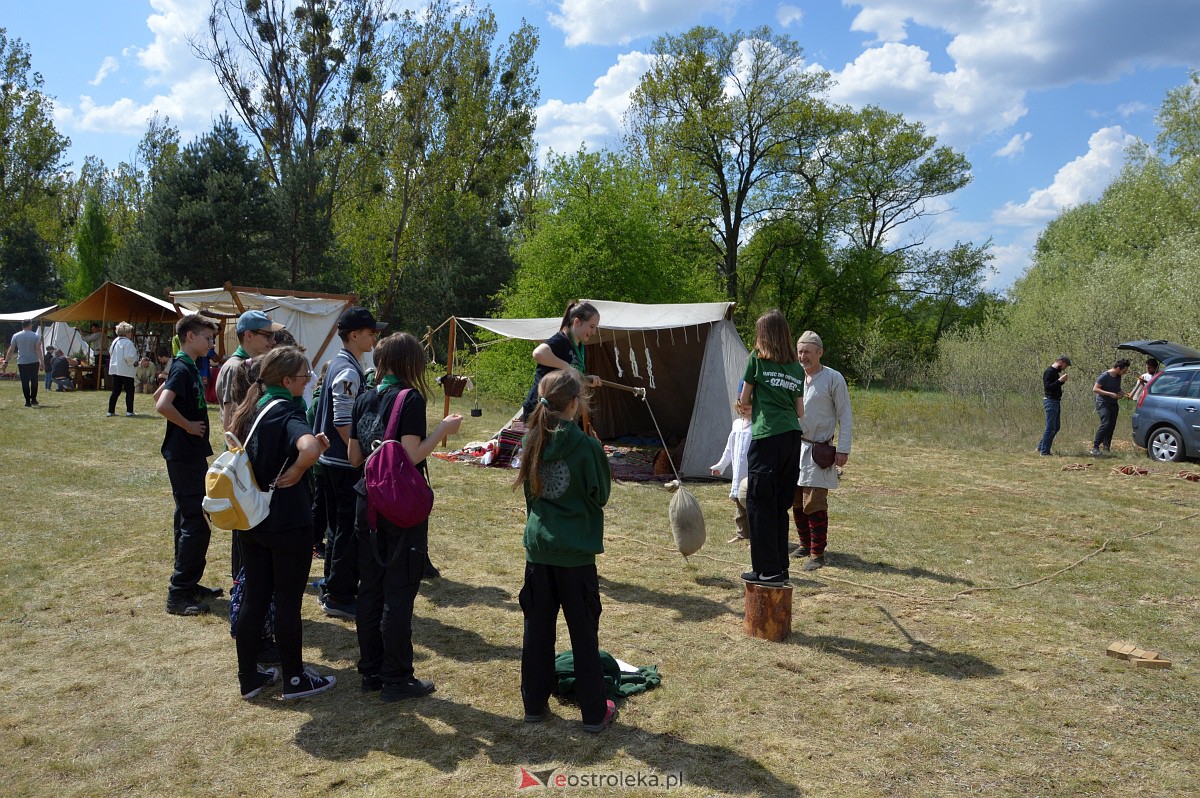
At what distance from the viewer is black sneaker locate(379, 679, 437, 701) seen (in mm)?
3559

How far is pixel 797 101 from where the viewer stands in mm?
31391

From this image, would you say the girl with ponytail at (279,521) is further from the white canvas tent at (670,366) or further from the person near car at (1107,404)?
the person near car at (1107,404)

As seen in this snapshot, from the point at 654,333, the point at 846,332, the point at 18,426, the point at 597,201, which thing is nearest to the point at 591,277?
the point at 597,201

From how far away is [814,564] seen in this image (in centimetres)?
598

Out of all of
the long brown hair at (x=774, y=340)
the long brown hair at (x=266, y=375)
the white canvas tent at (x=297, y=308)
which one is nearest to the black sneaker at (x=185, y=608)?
the long brown hair at (x=266, y=375)

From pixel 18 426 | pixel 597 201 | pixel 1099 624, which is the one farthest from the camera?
pixel 597 201

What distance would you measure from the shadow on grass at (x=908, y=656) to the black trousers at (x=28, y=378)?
15575mm

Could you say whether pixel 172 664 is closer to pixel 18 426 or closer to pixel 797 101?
pixel 18 426

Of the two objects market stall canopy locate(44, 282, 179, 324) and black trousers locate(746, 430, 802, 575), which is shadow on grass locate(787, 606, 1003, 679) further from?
market stall canopy locate(44, 282, 179, 324)

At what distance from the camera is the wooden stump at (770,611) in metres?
4.42

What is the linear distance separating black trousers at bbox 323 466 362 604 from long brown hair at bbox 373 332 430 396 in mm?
1198

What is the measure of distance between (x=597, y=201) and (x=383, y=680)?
14.6 m

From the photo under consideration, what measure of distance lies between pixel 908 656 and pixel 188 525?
12.8ft

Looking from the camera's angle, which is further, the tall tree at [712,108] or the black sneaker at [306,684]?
the tall tree at [712,108]
